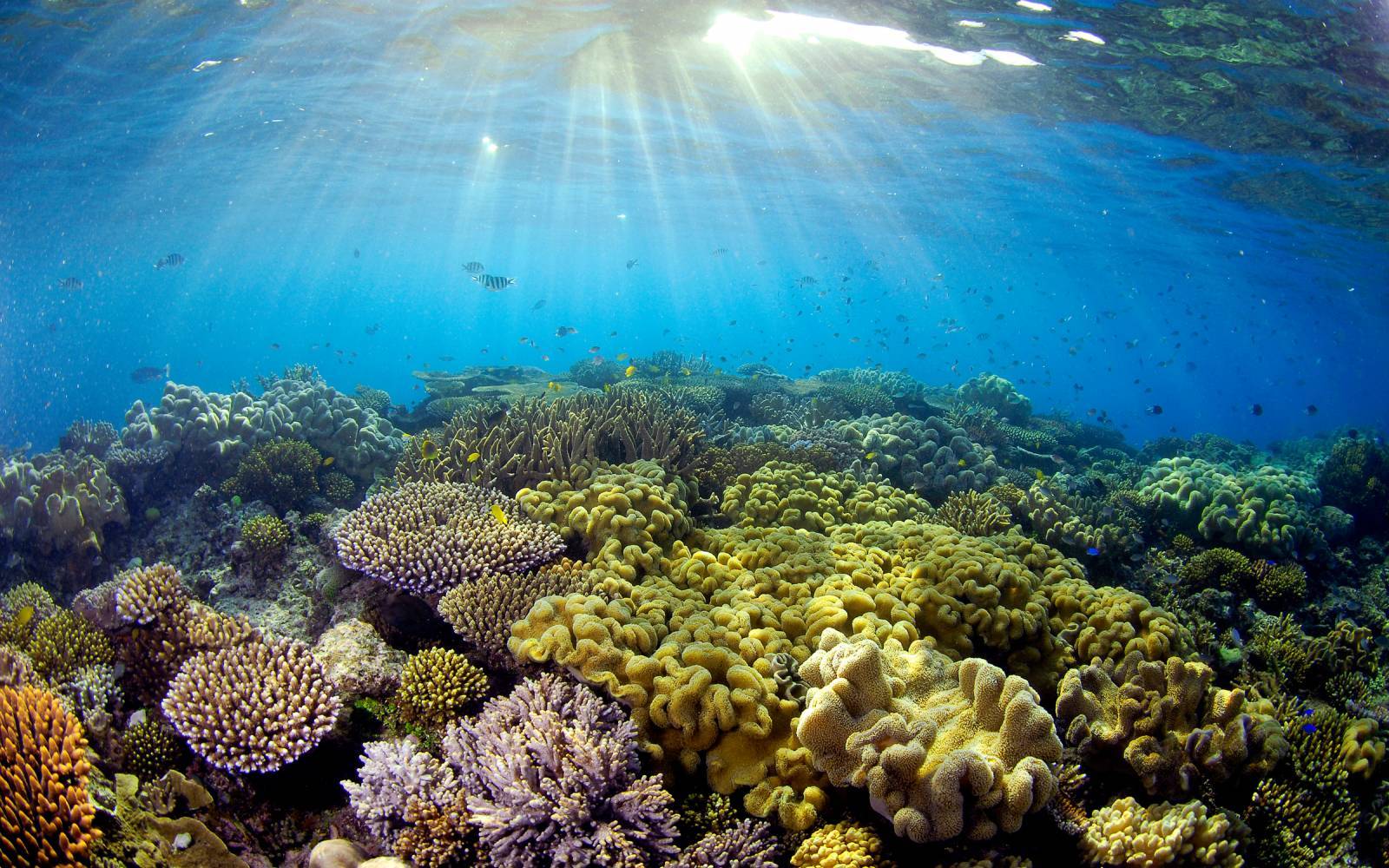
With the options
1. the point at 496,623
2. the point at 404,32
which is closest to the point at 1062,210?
the point at 404,32

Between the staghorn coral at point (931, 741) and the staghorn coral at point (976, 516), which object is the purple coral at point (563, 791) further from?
the staghorn coral at point (976, 516)

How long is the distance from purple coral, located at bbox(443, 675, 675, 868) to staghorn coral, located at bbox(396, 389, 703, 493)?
372 centimetres

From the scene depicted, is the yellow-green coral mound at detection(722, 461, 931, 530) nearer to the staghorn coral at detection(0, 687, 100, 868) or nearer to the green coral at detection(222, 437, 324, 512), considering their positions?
the staghorn coral at detection(0, 687, 100, 868)

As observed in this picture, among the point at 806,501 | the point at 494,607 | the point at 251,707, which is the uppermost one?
the point at 494,607

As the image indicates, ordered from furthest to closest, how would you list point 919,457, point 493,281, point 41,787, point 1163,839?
1. point 493,281
2. point 919,457
3. point 1163,839
4. point 41,787

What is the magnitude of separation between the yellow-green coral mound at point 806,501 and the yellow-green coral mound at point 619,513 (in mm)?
865

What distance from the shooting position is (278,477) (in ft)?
31.4

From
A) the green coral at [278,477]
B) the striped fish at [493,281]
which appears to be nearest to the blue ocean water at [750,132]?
the striped fish at [493,281]

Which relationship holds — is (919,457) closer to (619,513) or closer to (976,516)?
(976,516)

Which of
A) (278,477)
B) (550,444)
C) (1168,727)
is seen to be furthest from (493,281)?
(1168,727)

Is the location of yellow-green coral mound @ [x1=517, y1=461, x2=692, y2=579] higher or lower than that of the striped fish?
lower

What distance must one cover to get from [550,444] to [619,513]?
1938 mm

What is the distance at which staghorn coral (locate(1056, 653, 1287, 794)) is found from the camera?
438 cm

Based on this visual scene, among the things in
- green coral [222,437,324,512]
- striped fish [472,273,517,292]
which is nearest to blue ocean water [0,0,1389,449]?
striped fish [472,273,517,292]
